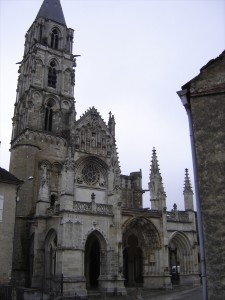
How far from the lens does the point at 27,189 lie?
109 feet

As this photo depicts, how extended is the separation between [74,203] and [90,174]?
790 cm

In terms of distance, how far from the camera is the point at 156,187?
34.1 m

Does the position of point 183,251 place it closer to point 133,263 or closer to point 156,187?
point 133,263

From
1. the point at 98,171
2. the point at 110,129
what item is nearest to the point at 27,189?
the point at 98,171

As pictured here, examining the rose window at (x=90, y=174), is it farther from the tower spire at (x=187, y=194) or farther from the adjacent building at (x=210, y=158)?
the adjacent building at (x=210, y=158)

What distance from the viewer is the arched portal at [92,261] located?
104 ft

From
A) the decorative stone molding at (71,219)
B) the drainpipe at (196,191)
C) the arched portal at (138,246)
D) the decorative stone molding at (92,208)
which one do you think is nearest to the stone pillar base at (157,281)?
the arched portal at (138,246)

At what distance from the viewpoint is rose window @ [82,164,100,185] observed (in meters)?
35.5

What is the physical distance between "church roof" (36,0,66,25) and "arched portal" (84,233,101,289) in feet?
95.8

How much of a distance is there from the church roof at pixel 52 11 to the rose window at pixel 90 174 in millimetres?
21603

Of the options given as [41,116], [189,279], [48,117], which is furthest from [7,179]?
[189,279]

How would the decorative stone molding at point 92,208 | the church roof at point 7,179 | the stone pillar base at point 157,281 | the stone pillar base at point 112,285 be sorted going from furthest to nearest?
the stone pillar base at point 157,281 → the decorative stone molding at point 92,208 → the stone pillar base at point 112,285 → the church roof at point 7,179

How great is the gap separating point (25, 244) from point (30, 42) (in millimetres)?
26233

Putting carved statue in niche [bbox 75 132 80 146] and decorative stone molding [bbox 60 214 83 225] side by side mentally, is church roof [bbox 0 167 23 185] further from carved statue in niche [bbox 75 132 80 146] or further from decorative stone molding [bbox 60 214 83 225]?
carved statue in niche [bbox 75 132 80 146]
